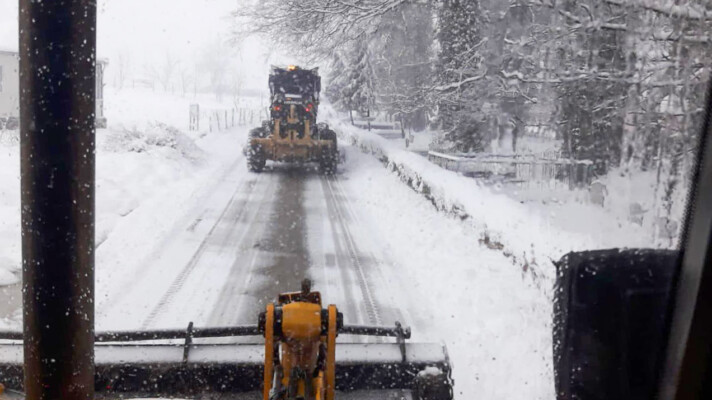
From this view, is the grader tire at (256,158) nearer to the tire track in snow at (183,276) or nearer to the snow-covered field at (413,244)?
the snow-covered field at (413,244)

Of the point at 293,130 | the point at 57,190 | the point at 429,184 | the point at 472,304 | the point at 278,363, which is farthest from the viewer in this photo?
the point at 293,130

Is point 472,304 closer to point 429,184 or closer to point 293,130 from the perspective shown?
point 429,184

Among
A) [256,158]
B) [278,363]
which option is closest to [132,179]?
[256,158]

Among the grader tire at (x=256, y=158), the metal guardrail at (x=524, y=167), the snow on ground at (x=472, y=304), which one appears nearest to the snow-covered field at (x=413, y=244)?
the snow on ground at (x=472, y=304)

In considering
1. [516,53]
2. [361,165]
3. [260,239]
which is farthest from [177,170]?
[516,53]

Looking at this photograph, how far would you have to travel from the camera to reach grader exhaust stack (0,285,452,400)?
3172 millimetres

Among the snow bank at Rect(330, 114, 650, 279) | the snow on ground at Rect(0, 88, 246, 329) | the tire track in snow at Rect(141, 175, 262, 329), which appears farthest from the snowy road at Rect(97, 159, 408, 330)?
the snow bank at Rect(330, 114, 650, 279)

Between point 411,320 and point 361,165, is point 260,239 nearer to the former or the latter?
point 411,320

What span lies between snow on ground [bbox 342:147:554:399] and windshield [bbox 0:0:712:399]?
0.03m

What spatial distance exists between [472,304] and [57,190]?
614cm

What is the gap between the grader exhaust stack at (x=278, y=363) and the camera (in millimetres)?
3172

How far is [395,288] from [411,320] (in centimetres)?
110

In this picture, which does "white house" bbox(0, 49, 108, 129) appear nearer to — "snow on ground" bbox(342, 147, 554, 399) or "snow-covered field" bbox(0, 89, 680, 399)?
"snow-covered field" bbox(0, 89, 680, 399)

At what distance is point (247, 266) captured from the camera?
839 centimetres
